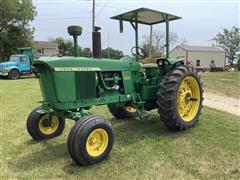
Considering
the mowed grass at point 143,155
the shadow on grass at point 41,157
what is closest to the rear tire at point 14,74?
the mowed grass at point 143,155

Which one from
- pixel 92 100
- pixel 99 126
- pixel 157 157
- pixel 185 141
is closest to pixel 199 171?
pixel 157 157

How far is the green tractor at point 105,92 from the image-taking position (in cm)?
441

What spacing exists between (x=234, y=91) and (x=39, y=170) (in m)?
12.2

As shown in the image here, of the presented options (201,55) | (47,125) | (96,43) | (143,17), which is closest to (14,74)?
(143,17)

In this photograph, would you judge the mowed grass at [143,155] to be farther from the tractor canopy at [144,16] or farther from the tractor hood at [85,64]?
the tractor canopy at [144,16]

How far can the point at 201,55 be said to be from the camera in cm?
5712

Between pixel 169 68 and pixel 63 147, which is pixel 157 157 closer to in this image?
pixel 63 147

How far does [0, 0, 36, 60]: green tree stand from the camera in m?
32.8

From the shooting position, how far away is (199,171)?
4.07 m

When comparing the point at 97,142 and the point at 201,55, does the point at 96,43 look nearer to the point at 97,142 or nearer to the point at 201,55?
the point at 97,142

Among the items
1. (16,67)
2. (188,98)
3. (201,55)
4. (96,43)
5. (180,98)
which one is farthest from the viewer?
(201,55)

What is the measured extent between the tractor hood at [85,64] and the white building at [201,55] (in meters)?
51.0

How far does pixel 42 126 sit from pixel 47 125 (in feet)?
0.29

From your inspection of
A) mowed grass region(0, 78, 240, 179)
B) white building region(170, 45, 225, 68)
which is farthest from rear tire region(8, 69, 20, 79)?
white building region(170, 45, 225, 68)
